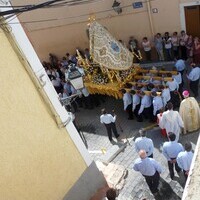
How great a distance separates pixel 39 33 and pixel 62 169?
970 cm

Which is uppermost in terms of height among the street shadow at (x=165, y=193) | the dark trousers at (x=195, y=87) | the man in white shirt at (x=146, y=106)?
the man in white shirt at (x=146, y=106)

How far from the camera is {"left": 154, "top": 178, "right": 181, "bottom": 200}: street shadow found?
861cm

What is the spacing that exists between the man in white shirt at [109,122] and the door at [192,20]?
18.3 ft

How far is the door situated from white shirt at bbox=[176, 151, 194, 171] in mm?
7536

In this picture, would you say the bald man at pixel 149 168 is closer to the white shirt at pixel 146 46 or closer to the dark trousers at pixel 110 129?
the dark trousers at pixel 110 129

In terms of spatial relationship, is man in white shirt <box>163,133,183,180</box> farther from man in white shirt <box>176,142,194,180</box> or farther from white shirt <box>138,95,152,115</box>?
white shirt <box>138,95,152,115</box>

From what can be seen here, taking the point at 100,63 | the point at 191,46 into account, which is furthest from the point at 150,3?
the point at 100,63

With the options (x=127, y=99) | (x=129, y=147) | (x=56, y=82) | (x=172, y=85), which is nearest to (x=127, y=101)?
(x=127, y=99)

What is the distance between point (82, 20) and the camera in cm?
1541

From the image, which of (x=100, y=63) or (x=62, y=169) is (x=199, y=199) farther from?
(x=100, y=63)

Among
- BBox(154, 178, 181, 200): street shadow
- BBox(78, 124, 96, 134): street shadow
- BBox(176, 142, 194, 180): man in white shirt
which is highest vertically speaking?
BBox(176, 142, 194, 180): man in white shirt

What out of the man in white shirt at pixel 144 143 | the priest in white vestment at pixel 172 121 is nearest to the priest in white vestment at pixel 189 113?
the priest in white vestment at pixel 172 121

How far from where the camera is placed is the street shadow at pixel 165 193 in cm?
861

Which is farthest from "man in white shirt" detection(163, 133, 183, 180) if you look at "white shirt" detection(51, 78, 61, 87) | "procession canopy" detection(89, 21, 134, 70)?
"white shirt" detection(51, 78, 61, 87)
